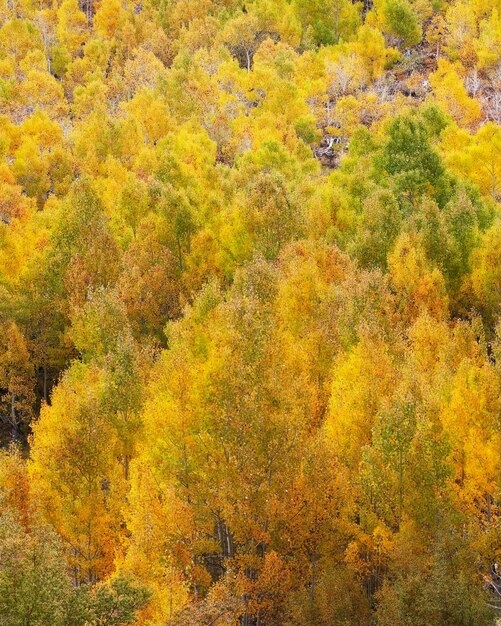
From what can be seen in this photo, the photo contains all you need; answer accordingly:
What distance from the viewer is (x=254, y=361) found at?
32938mm

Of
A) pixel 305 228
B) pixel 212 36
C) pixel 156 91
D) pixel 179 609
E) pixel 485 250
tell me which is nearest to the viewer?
pixel 179 609

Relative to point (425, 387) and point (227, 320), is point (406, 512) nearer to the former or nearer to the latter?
point (425, 387)

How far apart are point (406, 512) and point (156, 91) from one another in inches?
3221

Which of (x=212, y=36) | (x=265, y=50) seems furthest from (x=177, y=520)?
(x=212, y=36)

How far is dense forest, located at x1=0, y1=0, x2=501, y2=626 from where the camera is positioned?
2908cm

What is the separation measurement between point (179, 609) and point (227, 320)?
1404 cm

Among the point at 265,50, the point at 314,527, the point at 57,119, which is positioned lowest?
the point at 314,527

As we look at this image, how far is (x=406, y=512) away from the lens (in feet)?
99.6

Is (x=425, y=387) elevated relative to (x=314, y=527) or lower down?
elevated

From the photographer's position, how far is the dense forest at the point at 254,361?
29078 millimetres

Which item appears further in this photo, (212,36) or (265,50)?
(212,36)

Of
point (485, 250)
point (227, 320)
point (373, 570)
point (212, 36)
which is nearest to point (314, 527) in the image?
point (373, 570)

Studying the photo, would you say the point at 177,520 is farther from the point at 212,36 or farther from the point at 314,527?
the point at 212,36

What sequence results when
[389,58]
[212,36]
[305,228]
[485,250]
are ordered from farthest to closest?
[212,36]
[389,58]
[305,228]
[485,250]
